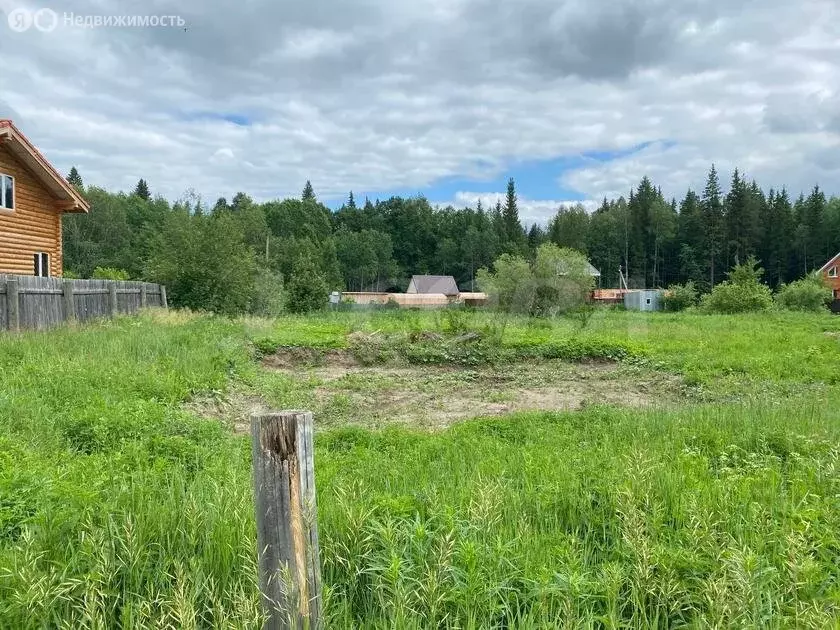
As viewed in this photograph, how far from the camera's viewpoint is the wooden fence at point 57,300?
12859 mm

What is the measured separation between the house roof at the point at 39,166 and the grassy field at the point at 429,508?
1044cm

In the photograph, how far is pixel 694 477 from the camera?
3959mm

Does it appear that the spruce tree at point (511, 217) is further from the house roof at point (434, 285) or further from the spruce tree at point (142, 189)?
the spruce tree at point (142, 189)

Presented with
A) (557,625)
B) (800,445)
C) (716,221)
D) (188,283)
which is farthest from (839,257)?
(557,625)

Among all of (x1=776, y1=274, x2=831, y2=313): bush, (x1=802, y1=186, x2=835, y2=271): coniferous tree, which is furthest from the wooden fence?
(x1=802, y1=186, x2=835, y2=271): coniferous tree

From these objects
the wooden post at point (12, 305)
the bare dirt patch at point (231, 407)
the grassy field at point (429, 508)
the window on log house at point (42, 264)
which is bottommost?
the bare dirt patch at point (231, 407)

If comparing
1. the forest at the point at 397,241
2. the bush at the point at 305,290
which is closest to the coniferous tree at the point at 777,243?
the forest at the point at 397,241

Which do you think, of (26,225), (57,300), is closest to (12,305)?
(57,300)

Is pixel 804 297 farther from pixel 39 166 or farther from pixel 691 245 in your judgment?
pixel 39 166

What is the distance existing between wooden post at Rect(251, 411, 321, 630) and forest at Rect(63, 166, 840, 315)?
75.2 ft

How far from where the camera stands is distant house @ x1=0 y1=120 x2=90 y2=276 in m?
17.5

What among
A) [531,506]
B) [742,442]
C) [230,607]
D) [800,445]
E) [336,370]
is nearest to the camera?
[230,607]

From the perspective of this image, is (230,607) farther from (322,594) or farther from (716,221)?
(716,221)

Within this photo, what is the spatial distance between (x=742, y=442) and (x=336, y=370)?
9.86m
